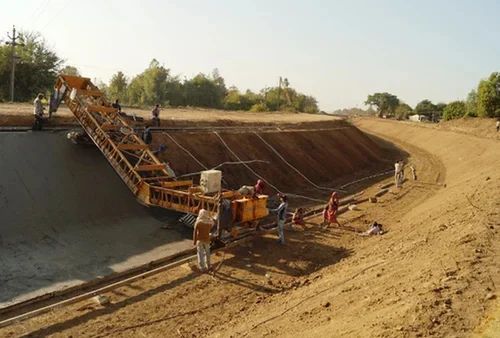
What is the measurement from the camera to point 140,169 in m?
15.3

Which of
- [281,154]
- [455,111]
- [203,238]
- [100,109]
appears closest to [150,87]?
[455,111]

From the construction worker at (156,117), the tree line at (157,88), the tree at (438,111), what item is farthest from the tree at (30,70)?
the tree at (438,111)

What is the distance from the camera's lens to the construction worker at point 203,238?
1186 cm

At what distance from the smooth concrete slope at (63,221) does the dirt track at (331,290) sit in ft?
5.66

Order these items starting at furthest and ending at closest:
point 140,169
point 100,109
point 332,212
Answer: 1. point 100,109
2. point 332,212
3. point 140,169

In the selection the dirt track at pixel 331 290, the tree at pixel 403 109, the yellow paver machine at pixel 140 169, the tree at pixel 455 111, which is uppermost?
the tree at pixel 403 109

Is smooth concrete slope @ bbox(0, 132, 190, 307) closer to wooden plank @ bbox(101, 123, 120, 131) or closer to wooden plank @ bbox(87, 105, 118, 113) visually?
wooden plank @ bbox(101, 123, 120, 131)

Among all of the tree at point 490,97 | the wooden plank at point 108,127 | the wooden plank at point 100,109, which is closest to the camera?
the wooden plank at point 108,127

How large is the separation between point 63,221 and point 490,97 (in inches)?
1902

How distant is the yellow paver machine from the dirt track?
139cm

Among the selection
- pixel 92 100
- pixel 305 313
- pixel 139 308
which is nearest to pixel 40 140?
pixel 92 100

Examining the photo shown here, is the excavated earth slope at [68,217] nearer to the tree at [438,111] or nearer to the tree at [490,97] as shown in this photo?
the tree at [490,97]

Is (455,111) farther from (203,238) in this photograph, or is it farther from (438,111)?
(203,238)

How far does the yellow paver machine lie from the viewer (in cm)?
1376
